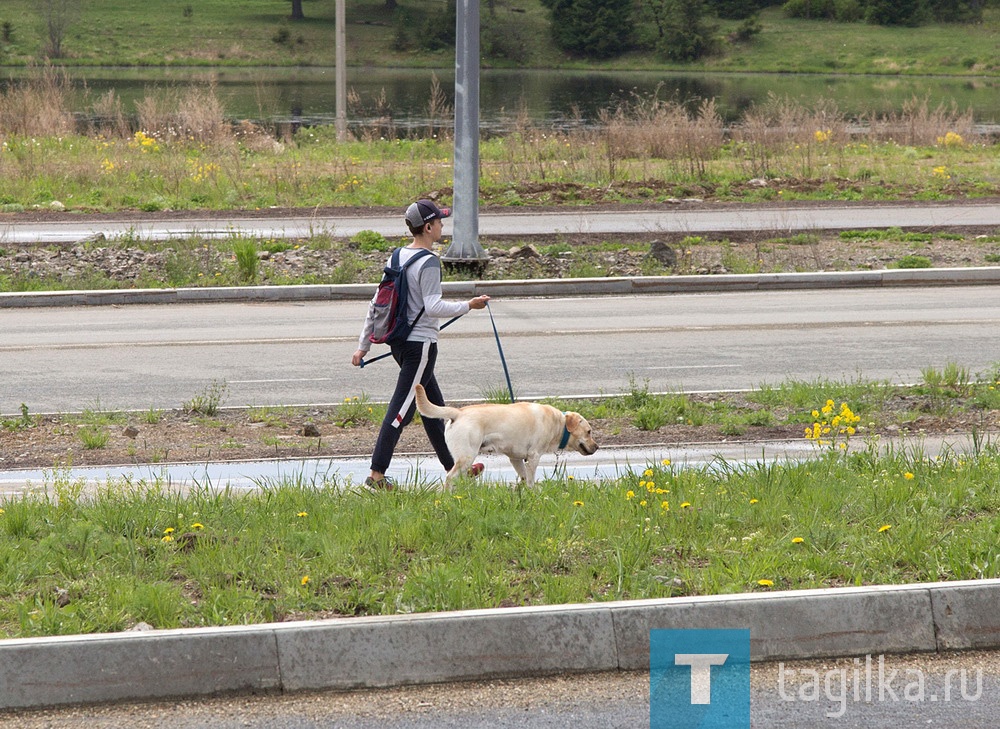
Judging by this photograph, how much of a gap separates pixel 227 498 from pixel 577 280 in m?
11.3

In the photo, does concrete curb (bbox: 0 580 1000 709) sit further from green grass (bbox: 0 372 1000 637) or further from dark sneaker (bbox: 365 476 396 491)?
dark sneaker (bbox: 365 476 396 491)

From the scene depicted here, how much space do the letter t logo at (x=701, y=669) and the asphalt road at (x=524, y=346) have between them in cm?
585

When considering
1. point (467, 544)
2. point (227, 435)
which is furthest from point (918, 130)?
point (467, 544)

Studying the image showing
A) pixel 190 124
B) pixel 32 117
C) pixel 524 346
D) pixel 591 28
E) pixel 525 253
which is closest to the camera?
pixel 524 346

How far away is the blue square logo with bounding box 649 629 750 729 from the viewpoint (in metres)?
4.78

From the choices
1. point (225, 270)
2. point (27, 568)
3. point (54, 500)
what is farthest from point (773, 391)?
point (225, 270)

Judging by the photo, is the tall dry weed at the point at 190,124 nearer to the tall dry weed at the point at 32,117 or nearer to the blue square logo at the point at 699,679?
the tall dry weed at the point at 32,117

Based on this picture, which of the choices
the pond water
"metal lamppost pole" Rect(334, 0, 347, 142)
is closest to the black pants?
"metal lamppost pole" Rect(334, 0, 347, 142)

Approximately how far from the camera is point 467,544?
6.20 metres

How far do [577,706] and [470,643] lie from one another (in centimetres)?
53

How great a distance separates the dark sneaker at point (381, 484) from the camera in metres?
7.43

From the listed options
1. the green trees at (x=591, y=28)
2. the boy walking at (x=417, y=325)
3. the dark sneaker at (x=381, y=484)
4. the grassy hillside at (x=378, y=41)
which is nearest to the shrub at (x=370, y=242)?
the boy walking at (x=417, y=325)

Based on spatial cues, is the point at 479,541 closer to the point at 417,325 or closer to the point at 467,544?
the point at 467,544

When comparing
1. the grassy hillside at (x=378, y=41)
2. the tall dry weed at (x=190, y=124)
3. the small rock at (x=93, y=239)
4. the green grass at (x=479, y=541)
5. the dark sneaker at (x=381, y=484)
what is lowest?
the dark sneaker at (x=381, y=484)
